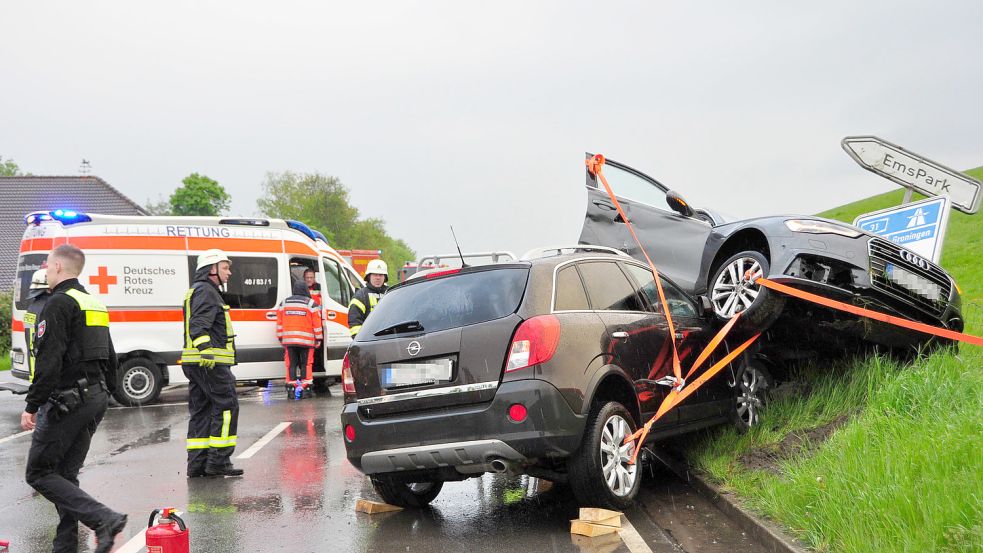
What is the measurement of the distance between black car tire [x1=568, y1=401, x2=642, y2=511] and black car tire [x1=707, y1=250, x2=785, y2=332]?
143 centimetres

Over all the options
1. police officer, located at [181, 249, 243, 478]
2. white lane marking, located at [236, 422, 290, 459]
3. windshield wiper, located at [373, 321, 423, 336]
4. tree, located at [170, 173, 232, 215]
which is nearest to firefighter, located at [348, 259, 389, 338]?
white lane marking, located at [236, 422, 290, 459]

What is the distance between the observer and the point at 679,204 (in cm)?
789

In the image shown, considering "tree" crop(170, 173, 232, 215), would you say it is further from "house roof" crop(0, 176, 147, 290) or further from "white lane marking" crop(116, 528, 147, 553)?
"white lane marking" crop(116, 528, 147, 553)

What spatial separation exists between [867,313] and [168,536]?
4833 mm

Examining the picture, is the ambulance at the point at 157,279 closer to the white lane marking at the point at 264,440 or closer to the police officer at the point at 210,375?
the white lane marking at the point at 264,440

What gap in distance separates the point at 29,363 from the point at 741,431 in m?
9.52

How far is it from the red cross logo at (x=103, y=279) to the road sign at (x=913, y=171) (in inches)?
395

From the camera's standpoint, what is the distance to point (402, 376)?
545 centimetres

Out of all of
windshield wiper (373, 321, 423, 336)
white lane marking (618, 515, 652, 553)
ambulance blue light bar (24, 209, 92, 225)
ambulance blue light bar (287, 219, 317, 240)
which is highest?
ambulance blue light bar (24, 209, 92, 225)

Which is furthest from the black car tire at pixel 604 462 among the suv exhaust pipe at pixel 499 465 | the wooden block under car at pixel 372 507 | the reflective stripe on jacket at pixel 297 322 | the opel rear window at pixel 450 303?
the reflective stripe on jacket at pixel 297 322

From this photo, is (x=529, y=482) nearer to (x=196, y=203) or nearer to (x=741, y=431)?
(x=741, y=431)

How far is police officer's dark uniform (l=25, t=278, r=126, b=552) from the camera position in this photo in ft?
15.9

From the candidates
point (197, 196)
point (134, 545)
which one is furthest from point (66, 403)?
point (197, 196)

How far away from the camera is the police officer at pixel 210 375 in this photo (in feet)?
24.0
